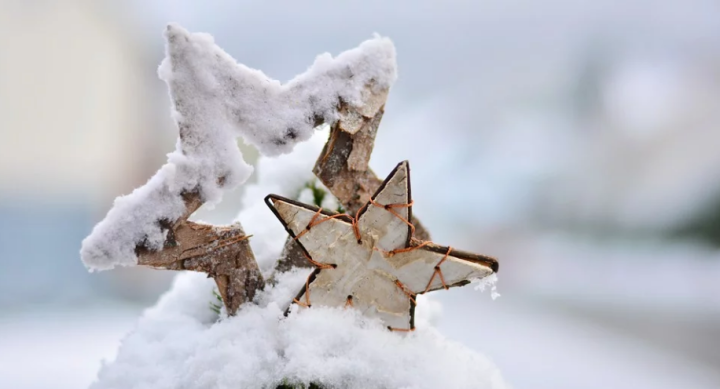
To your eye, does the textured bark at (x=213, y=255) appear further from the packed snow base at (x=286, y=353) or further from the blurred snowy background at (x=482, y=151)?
the blurred snowy background at (x=482, y=151)

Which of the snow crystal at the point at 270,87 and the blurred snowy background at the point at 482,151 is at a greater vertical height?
the blurred snowy background at the point at 482,151

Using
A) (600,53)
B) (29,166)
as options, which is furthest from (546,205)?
(29,166)

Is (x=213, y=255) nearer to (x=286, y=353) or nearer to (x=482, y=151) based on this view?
(x=286, y=353)

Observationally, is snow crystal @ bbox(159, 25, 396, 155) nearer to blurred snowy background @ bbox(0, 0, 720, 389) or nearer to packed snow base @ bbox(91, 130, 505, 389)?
packed snow base @ bbox(91, 130, 505, 389)

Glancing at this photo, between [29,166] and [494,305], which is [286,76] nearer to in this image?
[29,166]

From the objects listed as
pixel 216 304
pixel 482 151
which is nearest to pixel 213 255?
pixel 216 304

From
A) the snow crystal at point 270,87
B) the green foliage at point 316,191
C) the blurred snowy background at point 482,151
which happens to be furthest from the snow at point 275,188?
the blurred snowy background at point 482,151
